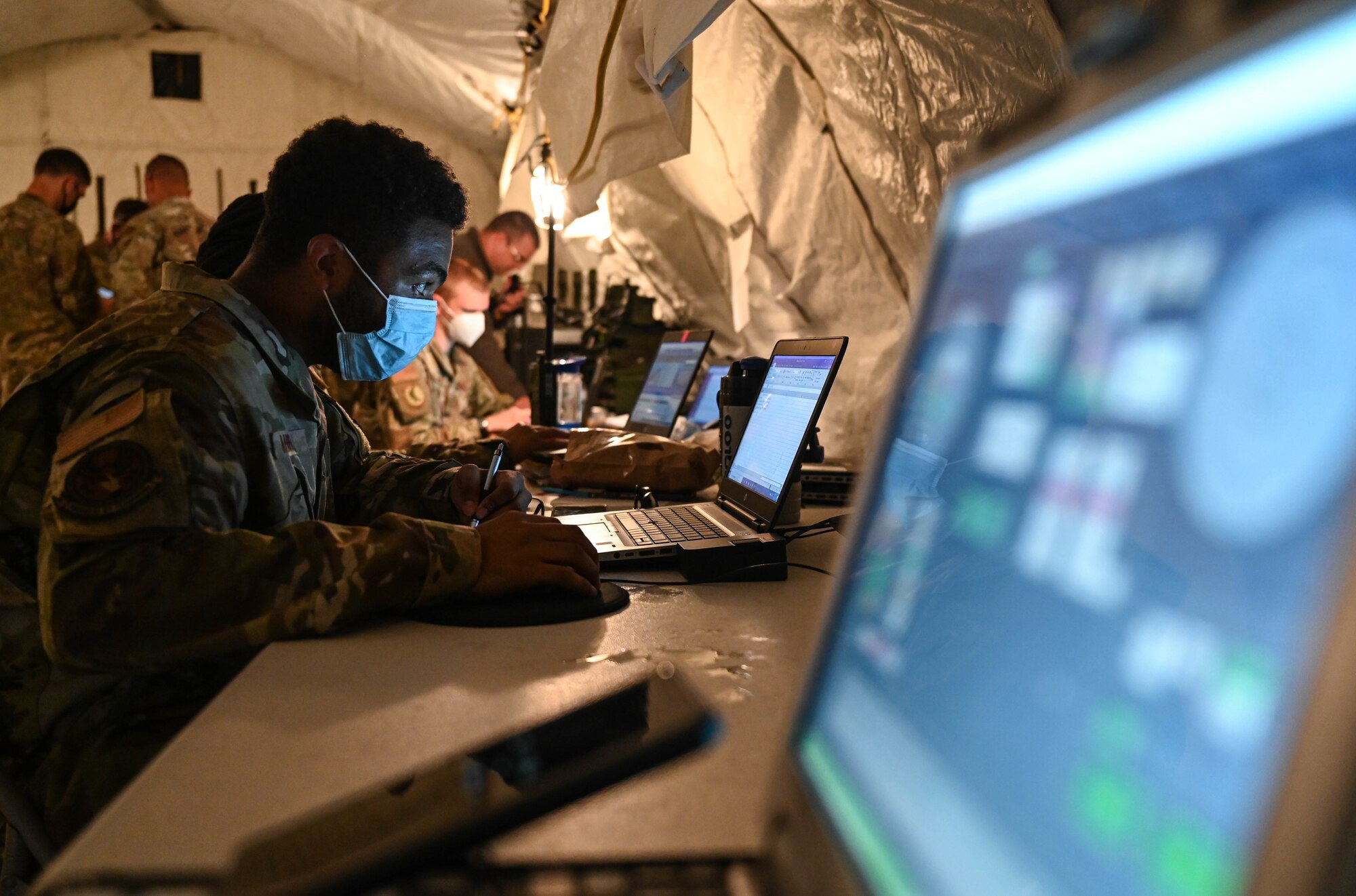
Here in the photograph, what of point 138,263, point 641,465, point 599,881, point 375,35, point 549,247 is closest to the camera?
point 599,881

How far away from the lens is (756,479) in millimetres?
1322

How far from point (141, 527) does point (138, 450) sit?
8 centimetres

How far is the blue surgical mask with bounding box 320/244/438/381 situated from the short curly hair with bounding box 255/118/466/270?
5 centimetres

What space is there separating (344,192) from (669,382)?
1331mm

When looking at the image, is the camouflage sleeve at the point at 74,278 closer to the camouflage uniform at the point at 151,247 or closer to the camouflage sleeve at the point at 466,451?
the camouflage uniform at the point at 151,247

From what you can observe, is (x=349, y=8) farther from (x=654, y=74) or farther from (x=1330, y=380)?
(x=1330, y=380)

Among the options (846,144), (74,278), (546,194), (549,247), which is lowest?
(74,278)

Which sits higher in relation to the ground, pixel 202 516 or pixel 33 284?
pixel 202 516

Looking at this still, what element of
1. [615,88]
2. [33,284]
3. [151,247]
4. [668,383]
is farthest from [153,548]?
[33,284]

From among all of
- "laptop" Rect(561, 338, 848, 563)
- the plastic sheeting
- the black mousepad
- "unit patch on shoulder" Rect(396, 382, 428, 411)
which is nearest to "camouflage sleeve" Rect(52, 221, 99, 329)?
"unit patch on shoulder" Rect(396, 382, 428, 411)

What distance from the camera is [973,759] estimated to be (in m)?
0.32

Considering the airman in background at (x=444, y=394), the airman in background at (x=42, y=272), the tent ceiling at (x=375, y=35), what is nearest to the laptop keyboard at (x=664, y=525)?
the airman in background at (x=444, y=394)

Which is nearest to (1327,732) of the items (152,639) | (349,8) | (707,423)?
(152,639)

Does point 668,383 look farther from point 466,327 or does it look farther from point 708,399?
point 466,327
